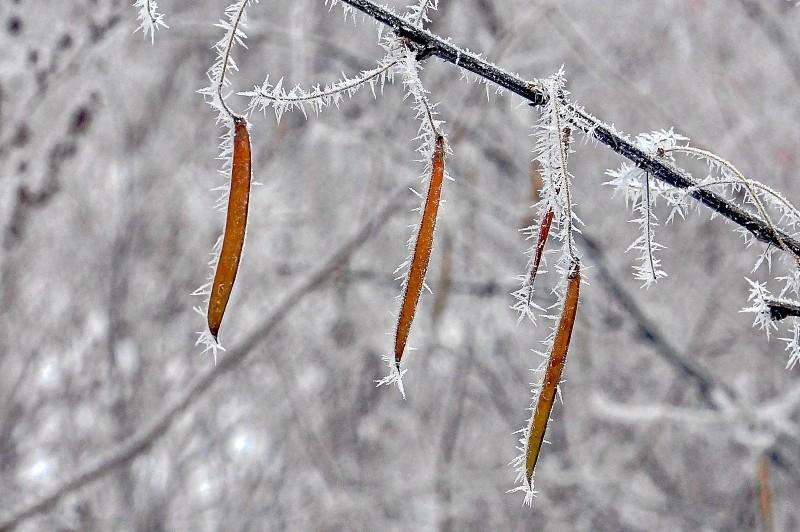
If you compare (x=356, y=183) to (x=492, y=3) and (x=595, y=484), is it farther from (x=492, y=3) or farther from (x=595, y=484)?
(x=595, y=484)

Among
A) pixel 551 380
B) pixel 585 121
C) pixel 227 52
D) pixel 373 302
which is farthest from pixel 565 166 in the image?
pixel 373 302

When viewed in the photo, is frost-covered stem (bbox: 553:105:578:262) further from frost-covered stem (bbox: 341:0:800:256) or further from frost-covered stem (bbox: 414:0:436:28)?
frost-covered stem (bbox: 414:0:436:28)

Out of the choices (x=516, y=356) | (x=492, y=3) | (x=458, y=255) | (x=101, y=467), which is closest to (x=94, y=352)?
(x=101, y=467)

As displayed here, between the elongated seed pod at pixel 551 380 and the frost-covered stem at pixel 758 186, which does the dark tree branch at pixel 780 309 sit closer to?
the frost-covered stem at pixel 758 186

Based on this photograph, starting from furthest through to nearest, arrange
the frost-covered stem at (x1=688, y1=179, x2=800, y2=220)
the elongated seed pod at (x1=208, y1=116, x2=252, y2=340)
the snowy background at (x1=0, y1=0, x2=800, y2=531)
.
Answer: the snowy background at (x1=0, y1=0, x2=800, y2=531)
the frost-covered stem at (x1=688, y1=179, x2=800, y2=220)
the elongated seed pod at (x1=208, y1=116, x2=252, y2=340)

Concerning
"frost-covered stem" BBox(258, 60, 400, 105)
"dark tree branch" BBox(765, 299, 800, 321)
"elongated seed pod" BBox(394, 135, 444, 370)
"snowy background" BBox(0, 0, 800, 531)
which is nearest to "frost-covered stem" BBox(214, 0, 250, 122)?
"frost-covered stem" BBox(258, 60, 400, 105)

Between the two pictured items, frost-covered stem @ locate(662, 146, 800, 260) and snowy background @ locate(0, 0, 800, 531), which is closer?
frost-covered stem @ locate(662, 146, 800, 260)

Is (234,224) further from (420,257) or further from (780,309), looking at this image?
(780,309)
